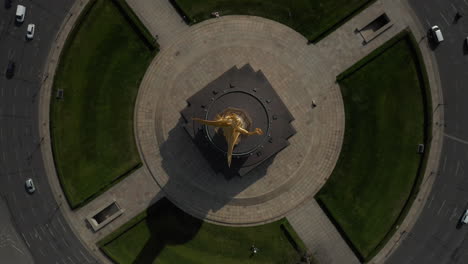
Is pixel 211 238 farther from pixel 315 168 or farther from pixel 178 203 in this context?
pixel 315 168

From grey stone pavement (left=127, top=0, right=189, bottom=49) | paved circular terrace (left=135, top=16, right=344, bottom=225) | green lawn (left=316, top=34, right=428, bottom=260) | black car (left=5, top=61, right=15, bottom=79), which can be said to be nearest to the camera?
paved circular terrace (left=135, top=16, right=344, bottom=225)

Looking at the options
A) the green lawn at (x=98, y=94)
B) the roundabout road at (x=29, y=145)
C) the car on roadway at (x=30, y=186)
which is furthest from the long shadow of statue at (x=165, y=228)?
the car on roadway at (x=30, y=186)

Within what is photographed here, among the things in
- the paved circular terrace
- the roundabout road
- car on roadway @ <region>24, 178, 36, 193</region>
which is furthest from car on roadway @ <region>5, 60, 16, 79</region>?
the paved circular terrace

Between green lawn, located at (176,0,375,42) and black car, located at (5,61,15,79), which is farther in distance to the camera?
black car, located at (5,61,15,79)

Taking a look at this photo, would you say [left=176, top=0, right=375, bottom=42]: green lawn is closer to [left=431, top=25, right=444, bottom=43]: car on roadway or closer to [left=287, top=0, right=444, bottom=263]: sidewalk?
[left=287, top=0, right=444, bottom=263]: sidewalk

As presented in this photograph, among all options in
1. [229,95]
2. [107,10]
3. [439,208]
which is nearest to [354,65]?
[229,95]

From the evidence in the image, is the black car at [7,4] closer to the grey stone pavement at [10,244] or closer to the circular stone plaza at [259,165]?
the circular stone plaza at [259,165]

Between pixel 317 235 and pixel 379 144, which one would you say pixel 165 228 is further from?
pixel 379 144
